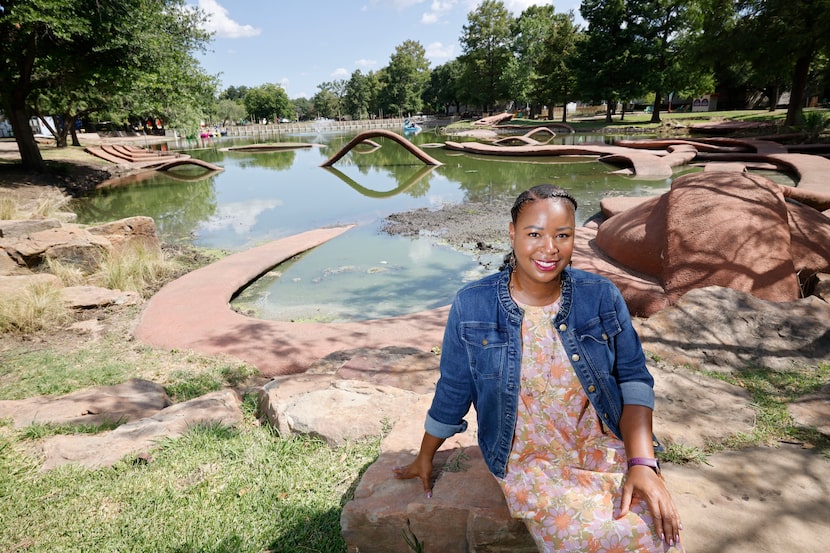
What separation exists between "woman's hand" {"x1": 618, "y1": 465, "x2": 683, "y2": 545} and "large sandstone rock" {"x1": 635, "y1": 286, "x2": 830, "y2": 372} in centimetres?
240

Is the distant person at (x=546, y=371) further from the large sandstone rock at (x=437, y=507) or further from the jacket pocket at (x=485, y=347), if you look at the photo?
the large sandstone rock at (x=437, y=507)

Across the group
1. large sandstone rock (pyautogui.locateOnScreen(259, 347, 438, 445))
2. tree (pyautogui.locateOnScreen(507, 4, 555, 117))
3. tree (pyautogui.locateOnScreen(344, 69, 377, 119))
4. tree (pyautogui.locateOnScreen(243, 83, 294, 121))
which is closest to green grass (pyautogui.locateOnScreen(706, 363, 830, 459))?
large sandstone rock (pyautogui.locateOnScreen(259, 347, 438, 445))

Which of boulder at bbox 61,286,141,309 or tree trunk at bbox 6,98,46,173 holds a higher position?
tree trunk at bbox 6,98,46,173

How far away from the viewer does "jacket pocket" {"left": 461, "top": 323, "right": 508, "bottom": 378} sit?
1698 millimetres

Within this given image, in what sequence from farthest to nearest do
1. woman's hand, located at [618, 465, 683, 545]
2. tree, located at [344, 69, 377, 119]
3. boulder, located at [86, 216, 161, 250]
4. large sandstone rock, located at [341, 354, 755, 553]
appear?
tree, located at [344, 69, 377, 119] < boulder, located at [86, 216, 161, 250] < large sandstone rock, located at [341, 354, 755, 553] < woman's hand, located at [618, 465, 683, 545]

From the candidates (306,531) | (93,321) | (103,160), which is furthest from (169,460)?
(103,160)

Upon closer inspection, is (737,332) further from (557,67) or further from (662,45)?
(557,67)

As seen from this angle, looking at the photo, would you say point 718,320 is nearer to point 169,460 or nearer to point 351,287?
point 169,460

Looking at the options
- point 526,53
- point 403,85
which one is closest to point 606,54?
point 526,53

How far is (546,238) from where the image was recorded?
168 cm

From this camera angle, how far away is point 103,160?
22.8 meters

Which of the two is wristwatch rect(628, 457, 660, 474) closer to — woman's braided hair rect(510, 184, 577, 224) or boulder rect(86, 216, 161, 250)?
woman's braided hair rect(510, 184, 577, 224)

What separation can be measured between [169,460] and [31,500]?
59cm

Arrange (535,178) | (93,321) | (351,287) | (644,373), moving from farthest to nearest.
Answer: (535,178) → (351,287) → (93,321) → (644,373)
